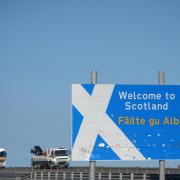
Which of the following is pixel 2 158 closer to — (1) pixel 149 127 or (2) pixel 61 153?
(2) pixel 61 153

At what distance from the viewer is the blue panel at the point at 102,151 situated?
21797 mm

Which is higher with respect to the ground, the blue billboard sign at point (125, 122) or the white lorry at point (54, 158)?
the white lorry at point (54, 158)

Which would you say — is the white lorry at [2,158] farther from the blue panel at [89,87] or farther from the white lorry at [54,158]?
the blue panel at [89,87]

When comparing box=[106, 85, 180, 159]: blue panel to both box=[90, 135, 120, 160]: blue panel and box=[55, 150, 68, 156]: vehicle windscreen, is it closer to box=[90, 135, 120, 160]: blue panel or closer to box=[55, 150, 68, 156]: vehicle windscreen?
box=[90, 135, 120, 160]: blue panel

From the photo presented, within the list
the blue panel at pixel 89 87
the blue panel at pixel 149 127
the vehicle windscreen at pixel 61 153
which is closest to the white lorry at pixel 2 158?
the vehicle windscreen at pixel 61 153

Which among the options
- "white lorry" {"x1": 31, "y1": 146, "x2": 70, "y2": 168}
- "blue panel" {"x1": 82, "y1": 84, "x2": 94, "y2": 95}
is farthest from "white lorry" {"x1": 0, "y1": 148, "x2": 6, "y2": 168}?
"blue panel" {"x1": 82, "y1": 84, "x2": 94, "y2": 95}

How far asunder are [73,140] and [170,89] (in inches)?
124

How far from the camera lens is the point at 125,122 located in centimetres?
2205

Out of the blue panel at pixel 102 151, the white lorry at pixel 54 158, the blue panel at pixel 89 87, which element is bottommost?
the blue panel at pixel 102 151

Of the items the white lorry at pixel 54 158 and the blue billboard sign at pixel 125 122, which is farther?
the white lorry at pixel 54 158

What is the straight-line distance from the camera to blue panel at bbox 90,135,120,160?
21.8 meters

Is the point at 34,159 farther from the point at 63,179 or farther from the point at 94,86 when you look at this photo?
the point at 94,86

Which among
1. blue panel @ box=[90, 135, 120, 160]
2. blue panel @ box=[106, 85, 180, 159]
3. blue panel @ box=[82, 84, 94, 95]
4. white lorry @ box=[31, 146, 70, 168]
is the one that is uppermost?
white lorry @ box=[31, 146, 70, 168]

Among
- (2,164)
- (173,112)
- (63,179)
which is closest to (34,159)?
(2,164)
